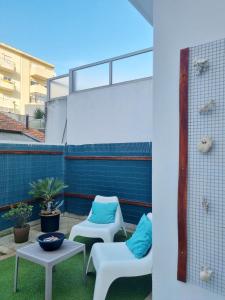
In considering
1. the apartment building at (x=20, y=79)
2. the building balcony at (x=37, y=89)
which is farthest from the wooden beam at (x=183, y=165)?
the building balcony at (x=37, y=89)

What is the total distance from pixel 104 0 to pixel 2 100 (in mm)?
15665

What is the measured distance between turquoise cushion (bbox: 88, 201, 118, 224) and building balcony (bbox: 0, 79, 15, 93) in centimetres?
1789

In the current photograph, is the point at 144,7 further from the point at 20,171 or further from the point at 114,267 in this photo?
the point at 20,171

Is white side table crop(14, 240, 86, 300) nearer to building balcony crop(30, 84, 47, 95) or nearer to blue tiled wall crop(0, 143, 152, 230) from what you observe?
blue tiled wall crop(0, 143, 152, 230)

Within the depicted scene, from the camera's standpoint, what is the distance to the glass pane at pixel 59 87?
690 centimetres

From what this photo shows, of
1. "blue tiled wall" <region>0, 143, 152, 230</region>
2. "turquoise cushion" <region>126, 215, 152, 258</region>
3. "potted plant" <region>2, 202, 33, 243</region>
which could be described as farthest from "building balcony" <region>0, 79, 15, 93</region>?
"turquoise cushion" <region>126, 215, 152, 258</region>

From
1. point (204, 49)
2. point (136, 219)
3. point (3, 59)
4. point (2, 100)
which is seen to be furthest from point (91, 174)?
point (3, 59)

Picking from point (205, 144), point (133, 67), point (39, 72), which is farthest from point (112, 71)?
point (39, 72)

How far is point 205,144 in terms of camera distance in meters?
1.95

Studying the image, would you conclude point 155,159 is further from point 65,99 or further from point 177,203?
point 65,99

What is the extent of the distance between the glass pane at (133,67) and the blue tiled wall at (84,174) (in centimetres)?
164

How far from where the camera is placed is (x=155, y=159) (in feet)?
7.35

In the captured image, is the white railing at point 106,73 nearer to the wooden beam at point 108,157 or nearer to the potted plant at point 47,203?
the wooden beam at point 108,157

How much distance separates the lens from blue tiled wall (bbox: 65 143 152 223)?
479 centimetres
